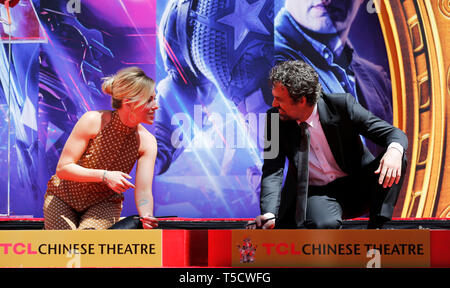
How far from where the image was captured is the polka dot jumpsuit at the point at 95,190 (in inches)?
94.6

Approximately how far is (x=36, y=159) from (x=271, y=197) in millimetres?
2707

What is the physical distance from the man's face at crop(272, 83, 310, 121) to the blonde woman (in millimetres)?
593

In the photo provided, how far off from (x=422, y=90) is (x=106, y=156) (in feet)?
8.72

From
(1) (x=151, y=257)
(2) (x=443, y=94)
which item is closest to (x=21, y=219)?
(1) (x=151, y=257)

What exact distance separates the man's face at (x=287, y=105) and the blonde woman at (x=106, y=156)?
1.94 ft

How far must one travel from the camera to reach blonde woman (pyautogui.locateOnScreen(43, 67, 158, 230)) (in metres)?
2.36

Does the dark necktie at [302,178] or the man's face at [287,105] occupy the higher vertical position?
the man's face at [287,105]

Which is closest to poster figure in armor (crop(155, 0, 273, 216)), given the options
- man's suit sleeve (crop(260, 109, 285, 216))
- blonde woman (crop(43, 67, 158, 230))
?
blonde woman (crop(43, 67, 158, 230))

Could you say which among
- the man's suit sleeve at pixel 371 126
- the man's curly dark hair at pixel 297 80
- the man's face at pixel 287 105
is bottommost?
the man's suit sleeve at pixel 371 126

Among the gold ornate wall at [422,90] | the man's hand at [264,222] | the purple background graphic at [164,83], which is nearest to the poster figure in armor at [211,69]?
the purple background graphic at [164,83]

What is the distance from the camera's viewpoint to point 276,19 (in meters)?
4.06

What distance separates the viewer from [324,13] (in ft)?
13.2

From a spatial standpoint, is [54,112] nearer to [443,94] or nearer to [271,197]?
[271,197]

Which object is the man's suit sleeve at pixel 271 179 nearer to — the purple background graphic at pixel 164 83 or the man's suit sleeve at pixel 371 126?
the man's suit sleeve at pixel 371 126
